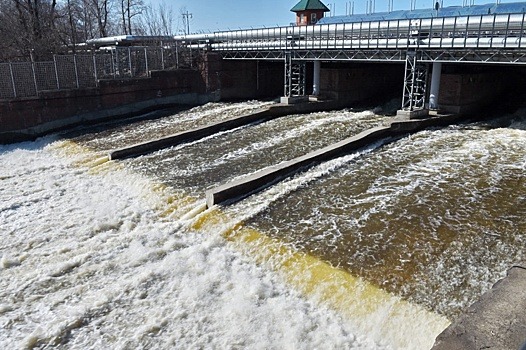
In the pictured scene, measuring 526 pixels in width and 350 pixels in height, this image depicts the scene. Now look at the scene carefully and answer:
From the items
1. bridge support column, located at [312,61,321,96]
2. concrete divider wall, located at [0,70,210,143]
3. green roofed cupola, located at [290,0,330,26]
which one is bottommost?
concrete divider wall, located at [0,70,210,143]

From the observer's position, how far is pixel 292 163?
11.0 metres

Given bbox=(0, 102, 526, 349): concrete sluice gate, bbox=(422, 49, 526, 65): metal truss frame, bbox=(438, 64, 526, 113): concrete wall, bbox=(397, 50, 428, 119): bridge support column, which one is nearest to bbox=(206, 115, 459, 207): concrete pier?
bbox=(0, 102, 526, 349): concrete sluice gate

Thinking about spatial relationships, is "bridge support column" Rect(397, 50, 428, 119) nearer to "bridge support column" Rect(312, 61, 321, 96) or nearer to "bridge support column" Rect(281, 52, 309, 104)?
"bridge support column" Rect(312, 61, 321, 96)

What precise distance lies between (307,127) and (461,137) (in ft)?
16.7

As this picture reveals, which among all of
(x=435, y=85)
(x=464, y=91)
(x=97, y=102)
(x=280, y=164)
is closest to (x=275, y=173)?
(x=280, y=164)

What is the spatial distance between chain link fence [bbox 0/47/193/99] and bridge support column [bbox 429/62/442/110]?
12.9m

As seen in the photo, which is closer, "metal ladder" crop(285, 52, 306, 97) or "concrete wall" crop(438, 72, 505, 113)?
"concrete wall" crop(438, 72, 505, 113)

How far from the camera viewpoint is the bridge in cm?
1227

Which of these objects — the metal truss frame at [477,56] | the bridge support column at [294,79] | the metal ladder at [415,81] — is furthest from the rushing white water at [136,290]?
the bridge support column at [294,79]

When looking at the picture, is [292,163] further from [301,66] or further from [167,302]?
[301,66]

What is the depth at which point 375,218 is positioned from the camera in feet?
27.0

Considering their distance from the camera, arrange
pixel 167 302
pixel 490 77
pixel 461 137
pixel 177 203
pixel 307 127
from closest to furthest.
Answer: pixel 167 302, pixel 177 203, pixel 461 137, pixel 307 127, pixel 490 77

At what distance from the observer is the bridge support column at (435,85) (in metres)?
15.1

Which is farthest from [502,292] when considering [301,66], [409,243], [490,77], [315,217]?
[301,66]
